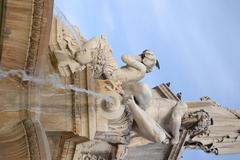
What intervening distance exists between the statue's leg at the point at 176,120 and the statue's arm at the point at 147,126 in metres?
0.18

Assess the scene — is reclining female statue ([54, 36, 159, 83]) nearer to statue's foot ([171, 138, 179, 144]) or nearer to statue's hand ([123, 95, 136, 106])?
statue's hand ([123, 95, 136, 106])

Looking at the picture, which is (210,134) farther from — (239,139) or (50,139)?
(50,139)

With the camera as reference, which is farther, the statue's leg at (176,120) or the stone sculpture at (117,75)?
the statue's leg at (176,120)

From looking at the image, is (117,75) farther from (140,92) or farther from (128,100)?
(128,100)

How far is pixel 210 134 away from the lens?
9.37m

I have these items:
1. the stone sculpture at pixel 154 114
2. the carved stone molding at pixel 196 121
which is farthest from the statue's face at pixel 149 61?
the carved stone molding at pixel 196 121

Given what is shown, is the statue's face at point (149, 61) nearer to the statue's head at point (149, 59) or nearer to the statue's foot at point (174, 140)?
the statue's head at point (149, 59)

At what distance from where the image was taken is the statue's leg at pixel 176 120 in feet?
25.7

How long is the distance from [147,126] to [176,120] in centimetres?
56

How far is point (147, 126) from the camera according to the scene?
755 cm

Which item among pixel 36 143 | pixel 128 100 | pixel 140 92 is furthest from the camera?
pixel 140 92

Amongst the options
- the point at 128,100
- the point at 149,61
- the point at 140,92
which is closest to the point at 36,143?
the point at 128,100

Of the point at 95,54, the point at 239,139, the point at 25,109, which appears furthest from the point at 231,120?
the point at 25,109

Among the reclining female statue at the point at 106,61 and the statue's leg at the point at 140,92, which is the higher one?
the reclining female statue at the point at 106,61
